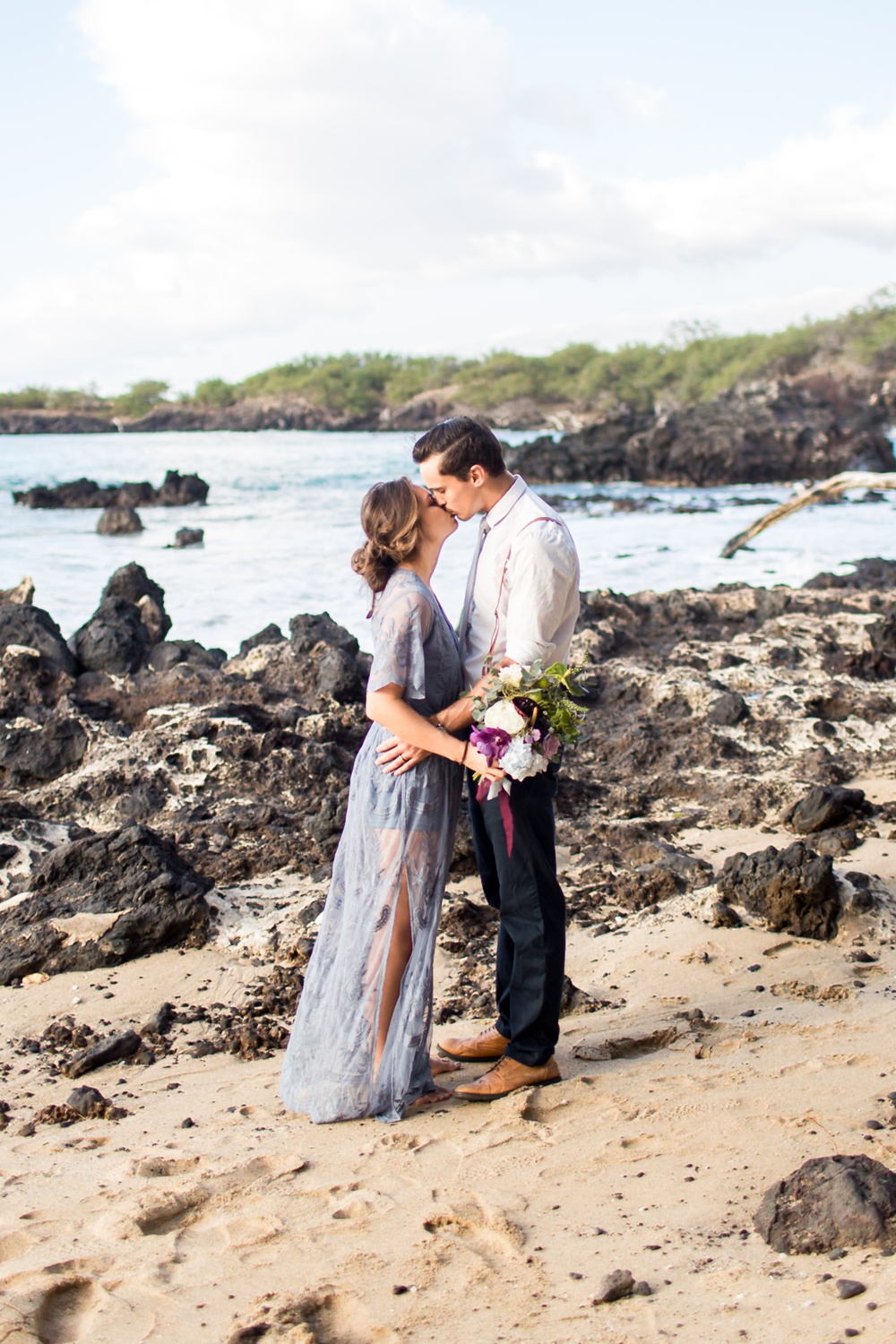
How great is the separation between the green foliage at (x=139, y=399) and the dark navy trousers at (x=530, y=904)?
309 feet

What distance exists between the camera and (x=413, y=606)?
309 cm

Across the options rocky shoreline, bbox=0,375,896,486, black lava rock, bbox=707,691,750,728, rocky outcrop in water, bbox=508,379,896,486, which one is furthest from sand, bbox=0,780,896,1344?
rocky shoreline, bbox=0,375,896,486

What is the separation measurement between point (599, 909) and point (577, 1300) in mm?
2542

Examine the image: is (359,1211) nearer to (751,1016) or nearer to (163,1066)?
(163,1066)

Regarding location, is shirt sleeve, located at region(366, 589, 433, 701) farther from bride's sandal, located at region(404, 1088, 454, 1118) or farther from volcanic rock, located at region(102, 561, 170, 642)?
volcanic rock, located at region(102, 561, 170, 642)

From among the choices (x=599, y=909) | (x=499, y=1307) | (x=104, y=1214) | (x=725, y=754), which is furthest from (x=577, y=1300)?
(x=725, y=754)

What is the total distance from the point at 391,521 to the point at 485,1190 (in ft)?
5.31

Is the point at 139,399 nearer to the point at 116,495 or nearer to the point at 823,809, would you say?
the point at 116,495

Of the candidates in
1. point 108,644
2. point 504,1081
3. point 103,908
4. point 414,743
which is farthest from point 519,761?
point 108,644

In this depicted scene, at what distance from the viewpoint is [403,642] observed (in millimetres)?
3107

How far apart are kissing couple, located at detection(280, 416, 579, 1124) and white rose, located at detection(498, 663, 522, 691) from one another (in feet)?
0.17

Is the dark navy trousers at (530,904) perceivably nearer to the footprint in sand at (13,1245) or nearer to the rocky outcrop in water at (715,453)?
the footprint in sand at (13,1245)

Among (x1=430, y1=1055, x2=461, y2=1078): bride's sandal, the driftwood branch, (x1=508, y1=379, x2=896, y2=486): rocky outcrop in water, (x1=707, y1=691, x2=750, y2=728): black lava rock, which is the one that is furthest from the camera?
(x1=508, y1=379, x2=896, y2=486): rocky outcrop in water

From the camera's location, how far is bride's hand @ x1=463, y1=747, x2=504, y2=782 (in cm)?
298
